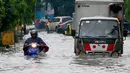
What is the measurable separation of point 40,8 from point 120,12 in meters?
62.7

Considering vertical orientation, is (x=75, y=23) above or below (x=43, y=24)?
above

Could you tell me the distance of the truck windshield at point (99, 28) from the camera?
25.8 meters

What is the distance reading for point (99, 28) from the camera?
25906 millimetres

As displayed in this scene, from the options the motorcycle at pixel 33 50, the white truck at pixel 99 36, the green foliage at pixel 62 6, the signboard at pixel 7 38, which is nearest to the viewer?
the white truck at pixel 99 36

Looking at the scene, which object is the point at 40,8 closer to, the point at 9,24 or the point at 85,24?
the point at 9,24

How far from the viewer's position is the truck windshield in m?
25.8

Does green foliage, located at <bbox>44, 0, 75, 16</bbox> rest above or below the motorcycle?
below

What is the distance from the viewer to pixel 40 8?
90.8 m

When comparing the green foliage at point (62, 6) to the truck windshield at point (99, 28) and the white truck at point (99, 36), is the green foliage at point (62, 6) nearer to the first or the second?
the white truck at point (99, 36)

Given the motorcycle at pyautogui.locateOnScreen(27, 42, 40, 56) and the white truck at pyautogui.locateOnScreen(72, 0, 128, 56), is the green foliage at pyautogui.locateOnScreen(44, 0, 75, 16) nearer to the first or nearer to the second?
the white truck at pyautogui.locateOnScreen(72, 0, 128, 56)

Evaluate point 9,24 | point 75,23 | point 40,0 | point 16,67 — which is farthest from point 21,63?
point 40,0

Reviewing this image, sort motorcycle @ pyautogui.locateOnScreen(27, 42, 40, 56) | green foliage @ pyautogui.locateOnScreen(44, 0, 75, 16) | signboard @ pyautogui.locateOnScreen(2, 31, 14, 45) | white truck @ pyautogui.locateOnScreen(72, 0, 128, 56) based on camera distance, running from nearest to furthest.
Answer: white truck @ pyautogui.locateOnScreen(72, 0, 128, 56) → motorcycle @ pyautogui.locateOnScreen(27, 42, 40, 56) → signboard @ pyautogui.locateOnScreen(2, 31, 14, 45) → green foliage @ pyautogui.locateOnScreen(44, 0, 75, 16)

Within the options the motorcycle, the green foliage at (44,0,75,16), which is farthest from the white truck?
the green foliage at (44,0,75,16)

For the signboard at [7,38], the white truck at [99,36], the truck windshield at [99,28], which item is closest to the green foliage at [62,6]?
the signboard at [7,38]
